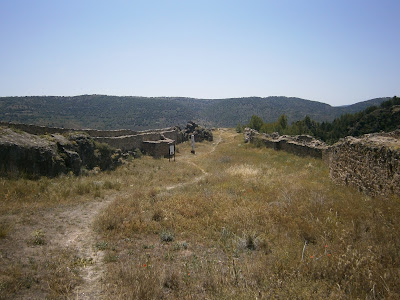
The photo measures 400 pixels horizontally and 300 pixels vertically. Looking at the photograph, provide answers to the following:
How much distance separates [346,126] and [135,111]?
6390 cm

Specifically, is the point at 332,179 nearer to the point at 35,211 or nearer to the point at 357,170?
the point at 357,170

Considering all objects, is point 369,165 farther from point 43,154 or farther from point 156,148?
point 156,148

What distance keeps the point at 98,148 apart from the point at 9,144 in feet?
15.9

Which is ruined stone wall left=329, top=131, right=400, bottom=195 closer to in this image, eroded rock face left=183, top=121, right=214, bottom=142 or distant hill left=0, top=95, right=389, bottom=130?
eroded rock face left=183, top=121, right=214, bottom=142

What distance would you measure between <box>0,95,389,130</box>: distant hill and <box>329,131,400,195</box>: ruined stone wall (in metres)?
51.3

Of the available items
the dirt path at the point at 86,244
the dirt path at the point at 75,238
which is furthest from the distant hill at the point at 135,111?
the dirt path at the point at 75,238

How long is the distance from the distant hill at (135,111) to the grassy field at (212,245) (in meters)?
49.2

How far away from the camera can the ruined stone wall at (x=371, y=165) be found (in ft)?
20.2

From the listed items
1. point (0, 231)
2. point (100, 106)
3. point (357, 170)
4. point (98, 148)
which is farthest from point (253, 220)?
point (100, 106)

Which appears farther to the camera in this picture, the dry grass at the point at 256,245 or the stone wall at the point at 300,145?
the stone wall at the point at 300,145

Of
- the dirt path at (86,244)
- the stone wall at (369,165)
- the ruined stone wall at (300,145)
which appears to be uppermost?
the stone wall at (369,165)

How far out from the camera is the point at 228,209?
265 inches

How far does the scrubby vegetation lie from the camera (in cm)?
4125

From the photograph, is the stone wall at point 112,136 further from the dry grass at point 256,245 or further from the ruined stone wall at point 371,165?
the ruined stone wall at point 371,165
